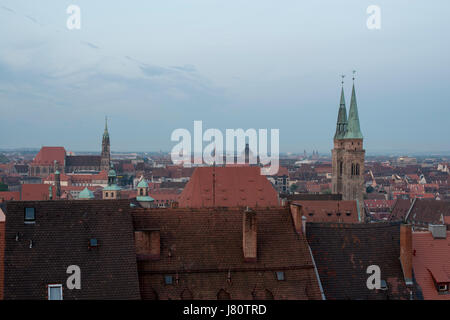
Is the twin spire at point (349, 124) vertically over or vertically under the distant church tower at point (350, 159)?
over

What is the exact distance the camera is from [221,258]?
76.2 ft

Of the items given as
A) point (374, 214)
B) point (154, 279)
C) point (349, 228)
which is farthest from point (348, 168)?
point (154, 279)

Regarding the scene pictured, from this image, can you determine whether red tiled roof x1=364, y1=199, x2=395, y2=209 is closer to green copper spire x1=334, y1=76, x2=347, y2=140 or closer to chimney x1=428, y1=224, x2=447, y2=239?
green copper spire x1=334, y1=76, x2=347, y2=140

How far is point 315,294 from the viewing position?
22891 mm

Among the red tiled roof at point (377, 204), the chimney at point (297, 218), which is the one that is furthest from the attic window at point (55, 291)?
the red tiled roof at point (377, 204)

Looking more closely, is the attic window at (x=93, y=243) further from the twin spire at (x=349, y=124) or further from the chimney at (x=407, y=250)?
the twin spire at (x=349, y=124)

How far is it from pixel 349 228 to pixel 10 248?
16.8 meters

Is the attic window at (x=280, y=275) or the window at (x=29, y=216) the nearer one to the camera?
the window at (x=29, y=216)

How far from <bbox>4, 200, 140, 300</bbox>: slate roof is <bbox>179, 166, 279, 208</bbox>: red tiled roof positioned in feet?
117

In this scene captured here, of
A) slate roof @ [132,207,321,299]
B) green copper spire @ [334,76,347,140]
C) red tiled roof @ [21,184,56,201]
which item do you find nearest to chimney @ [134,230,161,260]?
slate roof @ [132,207,321,299]

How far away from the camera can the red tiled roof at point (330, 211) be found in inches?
2579

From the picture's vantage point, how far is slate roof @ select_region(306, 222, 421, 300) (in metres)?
24.2

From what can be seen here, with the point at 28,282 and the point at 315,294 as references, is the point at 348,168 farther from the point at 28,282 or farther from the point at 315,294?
the point at 28,282

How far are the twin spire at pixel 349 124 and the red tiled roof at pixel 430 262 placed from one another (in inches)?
2859
